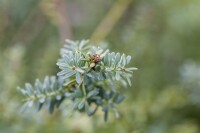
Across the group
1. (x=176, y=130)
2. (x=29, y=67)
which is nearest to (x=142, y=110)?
(x=176, y=130)

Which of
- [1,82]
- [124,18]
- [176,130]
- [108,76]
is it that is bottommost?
[108,76]

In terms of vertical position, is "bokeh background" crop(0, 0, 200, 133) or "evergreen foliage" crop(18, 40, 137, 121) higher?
"bokeh background" crop(0, 0, 200, 133)

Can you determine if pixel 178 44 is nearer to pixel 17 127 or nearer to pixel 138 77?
pixel 138 77

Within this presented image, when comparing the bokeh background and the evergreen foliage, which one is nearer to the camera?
the evergreen foliage

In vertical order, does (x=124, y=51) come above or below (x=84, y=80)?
above

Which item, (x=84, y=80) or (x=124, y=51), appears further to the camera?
(x=124, y=51)
